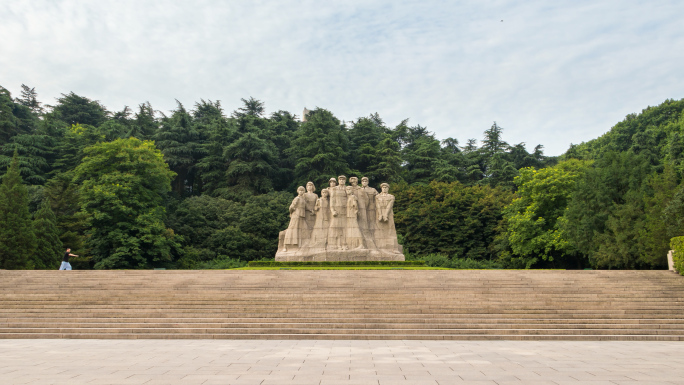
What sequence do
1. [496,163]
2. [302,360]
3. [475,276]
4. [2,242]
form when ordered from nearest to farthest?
[302,360] < [475,276] < [2,242] < [496,163]

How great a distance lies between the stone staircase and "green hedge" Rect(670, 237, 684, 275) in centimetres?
49

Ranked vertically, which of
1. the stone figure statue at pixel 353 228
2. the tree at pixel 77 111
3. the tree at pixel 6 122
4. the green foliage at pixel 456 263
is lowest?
the green foliage at pixel 456 263

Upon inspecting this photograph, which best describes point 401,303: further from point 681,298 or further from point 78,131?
point 78,131

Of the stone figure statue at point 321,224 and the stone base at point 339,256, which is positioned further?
the stone figure statue at point 321,224

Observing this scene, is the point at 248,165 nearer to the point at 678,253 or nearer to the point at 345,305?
the point at 345,305

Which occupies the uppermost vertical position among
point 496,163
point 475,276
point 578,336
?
point 496,163

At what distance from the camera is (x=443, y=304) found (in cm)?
1505

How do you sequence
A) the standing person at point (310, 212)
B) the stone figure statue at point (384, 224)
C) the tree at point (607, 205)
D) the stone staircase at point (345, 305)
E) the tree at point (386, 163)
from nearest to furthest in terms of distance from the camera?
1. the stone staircase at point (345, 305)
2. the stone figure statue at point (384, 224)
3. the standing person at point (310, 212)
4. the tree at point (607, 205)
5. the tree at point (386, 163)

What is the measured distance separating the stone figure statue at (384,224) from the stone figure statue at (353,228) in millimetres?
1265

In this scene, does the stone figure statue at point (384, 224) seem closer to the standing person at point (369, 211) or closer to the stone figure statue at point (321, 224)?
the standing person at point (369, 211)

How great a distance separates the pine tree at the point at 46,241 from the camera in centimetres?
3090

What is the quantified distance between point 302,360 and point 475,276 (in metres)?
10.7

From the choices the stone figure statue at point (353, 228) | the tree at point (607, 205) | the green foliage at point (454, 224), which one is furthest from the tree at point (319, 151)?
the tree at point (607, 205)

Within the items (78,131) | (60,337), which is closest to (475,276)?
(60,337)
